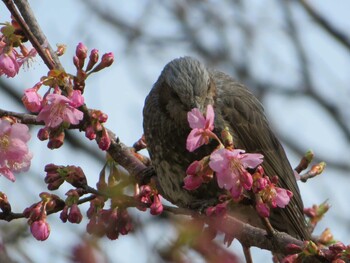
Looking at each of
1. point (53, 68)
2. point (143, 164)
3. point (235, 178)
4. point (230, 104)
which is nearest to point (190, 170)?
point (235, 178)

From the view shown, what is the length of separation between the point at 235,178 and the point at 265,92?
27.6 ft

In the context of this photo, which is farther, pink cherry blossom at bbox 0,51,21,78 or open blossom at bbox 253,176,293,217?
pink cherry blossom at bbox 0,51,21,78

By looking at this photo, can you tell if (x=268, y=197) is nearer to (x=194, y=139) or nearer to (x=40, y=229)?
(x=194, y=139)

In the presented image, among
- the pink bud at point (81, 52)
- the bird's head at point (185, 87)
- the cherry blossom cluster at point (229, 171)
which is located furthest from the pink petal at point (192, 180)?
the bird's head at point (185, 87)

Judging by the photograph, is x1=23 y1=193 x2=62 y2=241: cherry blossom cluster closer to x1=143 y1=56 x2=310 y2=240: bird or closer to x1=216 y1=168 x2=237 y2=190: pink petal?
x1=216 y1=168 x2=237 y2=190: pink petal

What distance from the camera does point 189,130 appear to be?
197 inches

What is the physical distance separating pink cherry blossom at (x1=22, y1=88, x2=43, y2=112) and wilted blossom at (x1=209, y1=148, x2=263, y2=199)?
77cm

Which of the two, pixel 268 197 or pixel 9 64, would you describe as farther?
pixel 9 64

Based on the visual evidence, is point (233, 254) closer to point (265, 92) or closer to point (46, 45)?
point (46, 45)

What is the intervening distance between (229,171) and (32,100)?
864mm

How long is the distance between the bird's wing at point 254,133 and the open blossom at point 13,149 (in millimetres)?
1778

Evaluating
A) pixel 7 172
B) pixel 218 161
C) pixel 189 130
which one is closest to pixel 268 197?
pixel 218 161

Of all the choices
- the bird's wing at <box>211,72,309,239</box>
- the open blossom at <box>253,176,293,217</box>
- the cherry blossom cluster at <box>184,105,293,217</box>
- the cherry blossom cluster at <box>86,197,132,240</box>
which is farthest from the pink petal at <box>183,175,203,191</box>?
the bird's wing at <box>211,72,309,239</box>

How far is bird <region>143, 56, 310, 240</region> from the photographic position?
4754 millimetres
